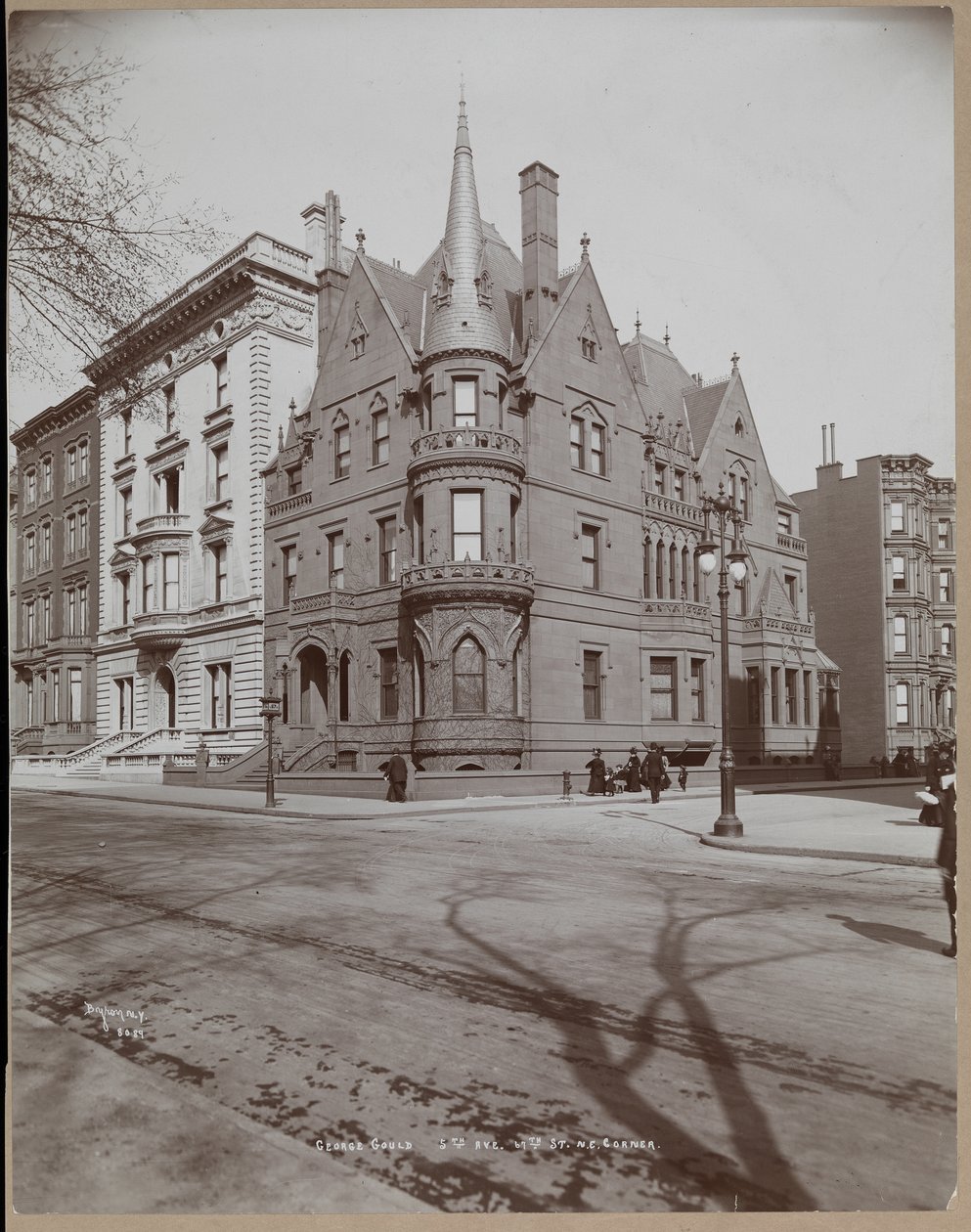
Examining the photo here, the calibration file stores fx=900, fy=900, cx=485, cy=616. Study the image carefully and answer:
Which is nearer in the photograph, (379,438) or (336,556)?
(379,438)

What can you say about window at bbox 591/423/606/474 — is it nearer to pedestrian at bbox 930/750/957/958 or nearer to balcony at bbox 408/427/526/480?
balcony at bbox 408/427/526/480

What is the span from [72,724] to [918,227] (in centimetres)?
1164

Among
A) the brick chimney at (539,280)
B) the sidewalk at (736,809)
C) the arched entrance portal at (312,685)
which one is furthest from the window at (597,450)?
the arched entrance portal at (312,685)

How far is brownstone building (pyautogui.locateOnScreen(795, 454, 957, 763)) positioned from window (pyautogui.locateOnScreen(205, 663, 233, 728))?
12395mm

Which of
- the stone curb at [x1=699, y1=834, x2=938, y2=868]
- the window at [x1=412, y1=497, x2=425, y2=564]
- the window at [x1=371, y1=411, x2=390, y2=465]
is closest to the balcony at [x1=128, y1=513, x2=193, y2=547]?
the stone curb at [x1=699, y1=834, x2=938, y2=868]

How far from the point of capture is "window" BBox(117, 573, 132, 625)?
12.1 metres

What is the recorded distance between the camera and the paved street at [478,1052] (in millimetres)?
4020

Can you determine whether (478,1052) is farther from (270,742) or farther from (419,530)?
(419,530)

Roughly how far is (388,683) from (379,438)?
8766mm

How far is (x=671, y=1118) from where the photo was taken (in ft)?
14.1

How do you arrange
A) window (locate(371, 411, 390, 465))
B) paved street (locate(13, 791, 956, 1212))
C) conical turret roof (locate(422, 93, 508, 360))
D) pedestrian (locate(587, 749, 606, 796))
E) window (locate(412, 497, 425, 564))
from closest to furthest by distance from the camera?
1. paved street (locate(13, 791, 956, 1212))
2. pedestrian (locate(587, 749, 606, 796))
3. conical turret roof (locate(422, 93, 508, 360))
4. window (locate(412, 497, 425, 564))
5. window (locate(371, 411, 390, 465))

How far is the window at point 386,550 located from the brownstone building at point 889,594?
14.1 metres

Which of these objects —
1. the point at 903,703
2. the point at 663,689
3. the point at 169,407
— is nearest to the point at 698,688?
the point at 663,689

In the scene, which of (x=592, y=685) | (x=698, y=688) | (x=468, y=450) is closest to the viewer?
(x=468, y=450)
